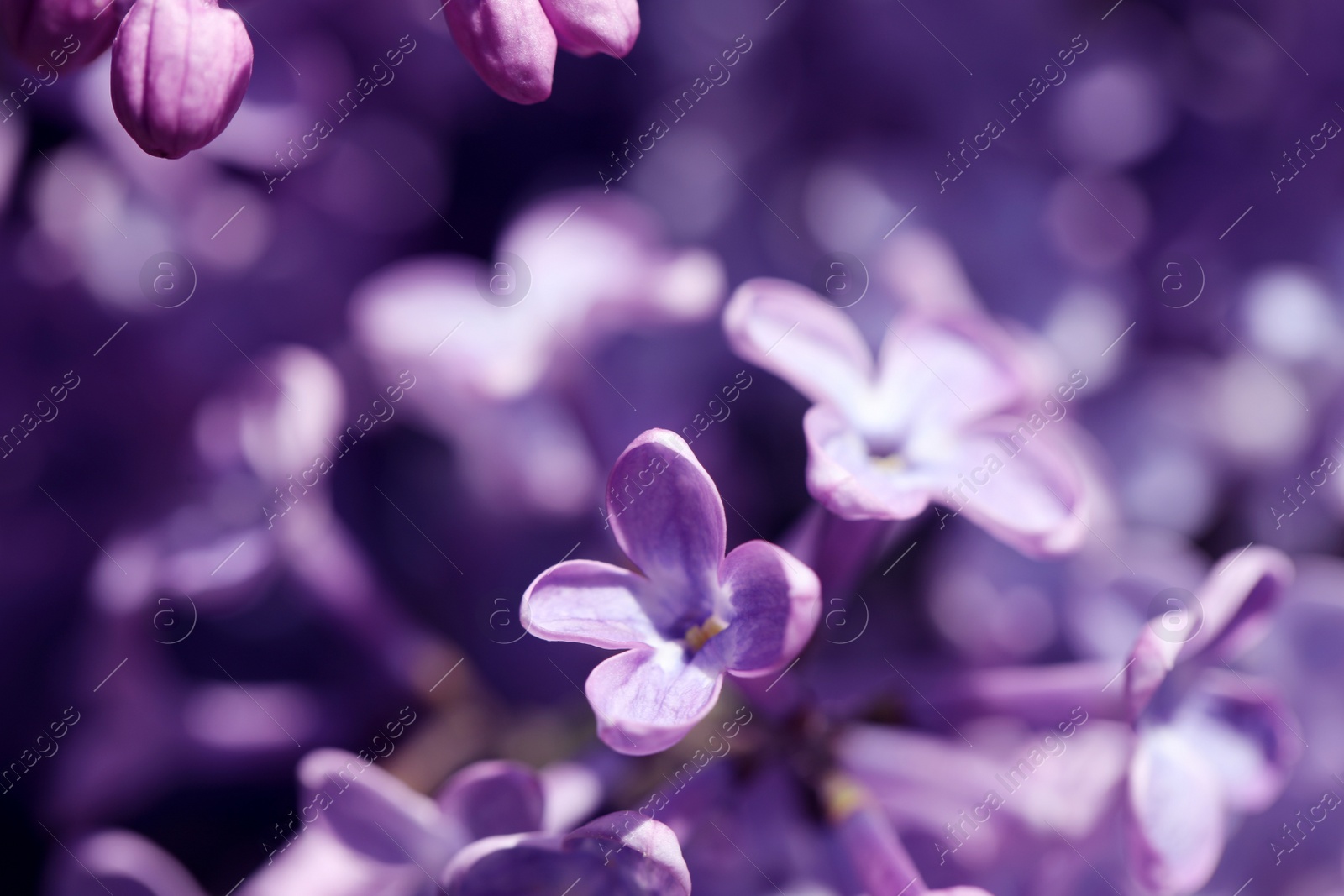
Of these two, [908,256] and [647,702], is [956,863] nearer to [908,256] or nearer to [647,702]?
[647,702]

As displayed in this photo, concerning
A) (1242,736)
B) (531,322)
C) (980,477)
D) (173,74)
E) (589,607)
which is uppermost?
(173,74)

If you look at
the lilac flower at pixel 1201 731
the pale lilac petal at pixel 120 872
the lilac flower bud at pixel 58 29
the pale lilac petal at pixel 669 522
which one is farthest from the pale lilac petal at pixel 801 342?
the pale lilac petal at pixel 120 872

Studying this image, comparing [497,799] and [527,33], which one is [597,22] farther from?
[497,799]

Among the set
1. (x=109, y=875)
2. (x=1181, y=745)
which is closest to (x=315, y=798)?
(x=109, y=875)

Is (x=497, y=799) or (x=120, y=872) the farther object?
(x=120, y=872)

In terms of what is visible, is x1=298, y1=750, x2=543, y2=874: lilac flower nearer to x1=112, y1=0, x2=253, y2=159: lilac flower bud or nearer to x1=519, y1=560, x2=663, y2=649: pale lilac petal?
x1=519, y1=560, x2=663, y2=649: pale lilac petal

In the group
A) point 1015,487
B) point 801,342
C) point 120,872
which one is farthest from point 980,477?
point 120,872
